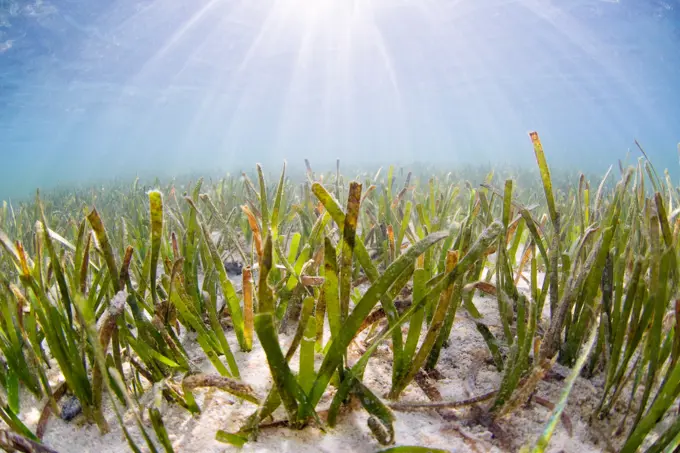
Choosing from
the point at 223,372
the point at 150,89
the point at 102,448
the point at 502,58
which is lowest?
the point at 102,448

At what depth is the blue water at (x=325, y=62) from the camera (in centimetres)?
2405

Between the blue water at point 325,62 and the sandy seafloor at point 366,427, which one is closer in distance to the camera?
the sandy seafloor at point 366,427

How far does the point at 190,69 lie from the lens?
112ft

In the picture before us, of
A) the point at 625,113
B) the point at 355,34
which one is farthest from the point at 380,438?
the point at 625,113

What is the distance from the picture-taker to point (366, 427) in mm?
1013

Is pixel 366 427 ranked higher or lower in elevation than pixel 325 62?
lower

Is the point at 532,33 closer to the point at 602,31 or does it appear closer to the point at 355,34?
the point at 602,31

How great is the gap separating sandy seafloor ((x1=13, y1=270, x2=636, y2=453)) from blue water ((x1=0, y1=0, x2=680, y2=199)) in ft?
81.2

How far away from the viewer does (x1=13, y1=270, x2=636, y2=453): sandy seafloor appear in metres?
0.96

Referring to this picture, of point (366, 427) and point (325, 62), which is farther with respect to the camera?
point (325, 62)

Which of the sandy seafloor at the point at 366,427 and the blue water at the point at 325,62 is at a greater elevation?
the blue water at the point at 325,62

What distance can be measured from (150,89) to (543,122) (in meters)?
60.2

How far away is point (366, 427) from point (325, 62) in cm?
4160

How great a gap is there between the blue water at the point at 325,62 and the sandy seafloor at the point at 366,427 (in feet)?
81.2
